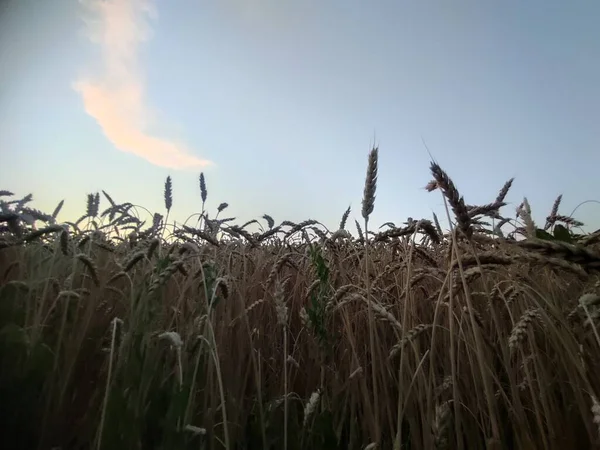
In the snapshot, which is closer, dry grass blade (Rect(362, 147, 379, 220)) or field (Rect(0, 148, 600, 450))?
field (Rect(0, 148, 600, 450))

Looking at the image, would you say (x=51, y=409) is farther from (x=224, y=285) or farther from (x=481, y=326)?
→ (x=481, y=326)

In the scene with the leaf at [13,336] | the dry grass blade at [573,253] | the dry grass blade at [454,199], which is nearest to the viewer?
the dry grass blade at [573,253]

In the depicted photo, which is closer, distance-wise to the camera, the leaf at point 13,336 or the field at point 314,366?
the field at point 314,366

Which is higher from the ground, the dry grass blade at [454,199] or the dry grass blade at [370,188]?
the dry grass blade at [370,188]

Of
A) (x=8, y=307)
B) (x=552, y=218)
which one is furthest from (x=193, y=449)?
(x=552, y=218)

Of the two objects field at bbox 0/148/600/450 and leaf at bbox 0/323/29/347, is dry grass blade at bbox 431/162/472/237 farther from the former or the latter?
leaf at bbox 0/323/29/347

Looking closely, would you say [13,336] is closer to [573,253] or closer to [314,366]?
[314,366]

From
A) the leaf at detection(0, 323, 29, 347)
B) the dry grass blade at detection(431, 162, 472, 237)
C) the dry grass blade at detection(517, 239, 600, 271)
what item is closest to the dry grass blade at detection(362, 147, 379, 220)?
the dry grass blade at detection(431, 162, 472, 237)

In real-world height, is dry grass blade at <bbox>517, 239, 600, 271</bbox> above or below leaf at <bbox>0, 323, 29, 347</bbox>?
above

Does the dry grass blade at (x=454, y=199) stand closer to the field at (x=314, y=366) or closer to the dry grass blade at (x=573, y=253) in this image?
the field at (x=314, y=366)

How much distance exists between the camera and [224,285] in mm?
1635

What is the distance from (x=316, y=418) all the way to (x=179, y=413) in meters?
0.48

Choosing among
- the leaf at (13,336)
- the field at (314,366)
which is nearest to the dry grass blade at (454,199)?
the field at (314,366)

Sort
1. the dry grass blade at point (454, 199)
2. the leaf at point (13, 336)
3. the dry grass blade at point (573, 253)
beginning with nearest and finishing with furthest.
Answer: the dry grass blade at point (573, 253) → the dry grass blade at point (454, 199) → the leaf at point (13, 336)
